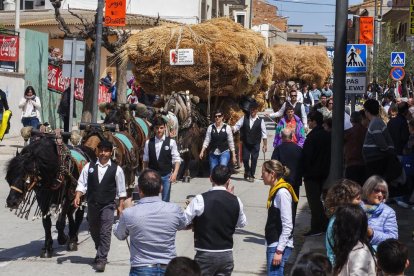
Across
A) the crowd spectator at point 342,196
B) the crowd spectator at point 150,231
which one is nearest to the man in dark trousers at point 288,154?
the crowd spectator at point 150,231

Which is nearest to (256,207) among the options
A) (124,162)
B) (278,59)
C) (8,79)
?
(124,162)

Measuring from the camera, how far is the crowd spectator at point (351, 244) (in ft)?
20.3

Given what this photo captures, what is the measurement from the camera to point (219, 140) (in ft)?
56.7

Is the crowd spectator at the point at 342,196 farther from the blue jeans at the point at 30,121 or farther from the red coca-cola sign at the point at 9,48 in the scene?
the red coca-cola sign at the point at 9,48

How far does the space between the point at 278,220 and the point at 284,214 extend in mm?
107

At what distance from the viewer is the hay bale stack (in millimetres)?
18625

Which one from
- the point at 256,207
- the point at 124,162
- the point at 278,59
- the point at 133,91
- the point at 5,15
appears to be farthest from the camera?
the point at 5,15

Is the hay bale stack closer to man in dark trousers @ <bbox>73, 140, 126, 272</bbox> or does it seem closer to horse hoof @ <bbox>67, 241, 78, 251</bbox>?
horse hoof @ <bbox>67, 241, 78, 251</bbox>

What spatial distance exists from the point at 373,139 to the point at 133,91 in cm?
1868

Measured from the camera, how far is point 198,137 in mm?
19641

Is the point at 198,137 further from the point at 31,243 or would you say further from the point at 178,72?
the point at 31,243

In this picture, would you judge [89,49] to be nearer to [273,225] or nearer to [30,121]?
[30,121]

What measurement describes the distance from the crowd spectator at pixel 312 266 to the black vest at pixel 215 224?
2.68 meters

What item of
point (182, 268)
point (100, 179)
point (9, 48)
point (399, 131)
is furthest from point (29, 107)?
point (182, 268)
